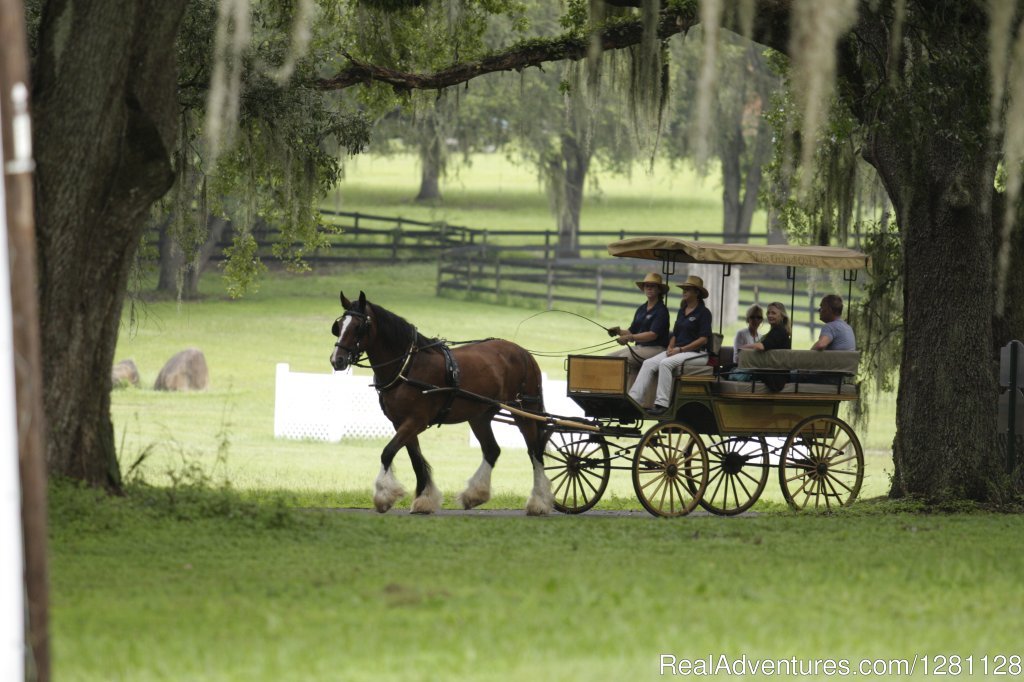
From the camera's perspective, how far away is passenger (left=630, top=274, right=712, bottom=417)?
13.5 m

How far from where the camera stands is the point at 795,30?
9.15 m

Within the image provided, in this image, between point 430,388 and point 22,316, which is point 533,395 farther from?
point 22,316

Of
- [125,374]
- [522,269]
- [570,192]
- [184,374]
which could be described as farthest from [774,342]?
[570,192]

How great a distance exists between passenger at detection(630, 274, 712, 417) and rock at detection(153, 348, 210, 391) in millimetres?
19680

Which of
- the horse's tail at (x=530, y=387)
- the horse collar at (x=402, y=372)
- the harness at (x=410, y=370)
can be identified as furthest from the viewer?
the horse's tail at (x=530, y=387)

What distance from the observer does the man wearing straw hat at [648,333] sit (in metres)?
13.8

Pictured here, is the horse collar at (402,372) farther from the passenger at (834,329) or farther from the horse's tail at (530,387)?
the passenger at (834,329)

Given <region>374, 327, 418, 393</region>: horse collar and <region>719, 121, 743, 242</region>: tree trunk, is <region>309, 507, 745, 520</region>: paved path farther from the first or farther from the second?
<region>719, 121, 743, 242</region>: tree trunk

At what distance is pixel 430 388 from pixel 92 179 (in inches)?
172

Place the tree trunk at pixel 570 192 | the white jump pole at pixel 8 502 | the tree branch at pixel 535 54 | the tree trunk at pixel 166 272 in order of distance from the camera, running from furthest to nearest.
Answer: the tree trunk at pixel 570 192 → the tree trunk at pixel 166 272 → the tree branch at pixel 535 54 → the white jump pole at pixel 8 502

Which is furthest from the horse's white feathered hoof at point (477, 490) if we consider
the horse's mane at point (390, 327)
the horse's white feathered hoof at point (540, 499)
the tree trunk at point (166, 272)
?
the tree trunk at point (166, 272)

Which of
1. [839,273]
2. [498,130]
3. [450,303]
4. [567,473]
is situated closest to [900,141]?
[567,473]

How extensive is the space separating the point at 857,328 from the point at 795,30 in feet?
30.5

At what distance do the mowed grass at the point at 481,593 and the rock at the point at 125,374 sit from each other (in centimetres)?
2066
